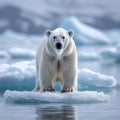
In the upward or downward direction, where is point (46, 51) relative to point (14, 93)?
upward

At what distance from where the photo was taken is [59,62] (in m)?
7.38

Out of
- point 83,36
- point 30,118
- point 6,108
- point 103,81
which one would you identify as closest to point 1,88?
point 103,81

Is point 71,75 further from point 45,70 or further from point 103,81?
point 103,81

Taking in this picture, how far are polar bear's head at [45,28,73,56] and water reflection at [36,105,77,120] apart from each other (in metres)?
0.92

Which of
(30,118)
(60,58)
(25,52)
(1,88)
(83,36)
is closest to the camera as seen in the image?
(30,118)

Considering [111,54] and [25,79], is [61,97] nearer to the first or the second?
[25,79]

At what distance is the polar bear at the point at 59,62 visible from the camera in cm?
729

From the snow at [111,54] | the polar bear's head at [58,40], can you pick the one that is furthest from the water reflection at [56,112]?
the snow at [111,54]

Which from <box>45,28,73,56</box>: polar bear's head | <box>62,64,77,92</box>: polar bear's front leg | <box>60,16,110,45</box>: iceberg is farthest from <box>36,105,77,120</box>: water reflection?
<box>60,16,110,45</box>: iceberg

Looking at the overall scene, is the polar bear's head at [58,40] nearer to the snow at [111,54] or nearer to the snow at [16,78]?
the snow at [16,78]

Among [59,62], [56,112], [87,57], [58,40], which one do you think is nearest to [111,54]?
[87,57]

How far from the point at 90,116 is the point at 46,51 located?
193 cm

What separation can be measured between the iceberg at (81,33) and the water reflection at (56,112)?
22586 millimetres

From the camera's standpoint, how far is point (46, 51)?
7391 mm
